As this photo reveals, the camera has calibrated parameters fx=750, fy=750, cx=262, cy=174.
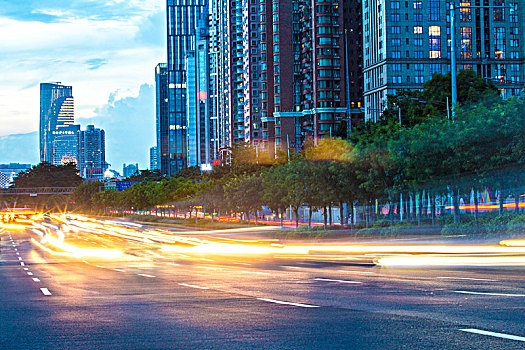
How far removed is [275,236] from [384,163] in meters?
14.3

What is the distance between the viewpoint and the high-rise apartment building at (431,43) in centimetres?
12300

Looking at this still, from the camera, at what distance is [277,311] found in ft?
43.1

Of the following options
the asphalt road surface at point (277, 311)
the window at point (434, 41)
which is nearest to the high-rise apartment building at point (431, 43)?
the window at point (434, 41)

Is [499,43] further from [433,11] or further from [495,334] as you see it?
[495,334]

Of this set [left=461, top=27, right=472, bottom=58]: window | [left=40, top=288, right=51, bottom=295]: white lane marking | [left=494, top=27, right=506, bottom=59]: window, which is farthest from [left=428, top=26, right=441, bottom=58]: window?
[left=40, top=288, right=51, bottom=295]: white lane marking

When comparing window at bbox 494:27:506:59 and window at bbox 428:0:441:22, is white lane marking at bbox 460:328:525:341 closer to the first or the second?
window at bbox 428:0:441:22

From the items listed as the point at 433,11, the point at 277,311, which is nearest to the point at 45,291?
the point at 277,311

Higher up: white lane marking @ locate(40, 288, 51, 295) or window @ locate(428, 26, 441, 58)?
window @ locate(428, 26, 441, 58)

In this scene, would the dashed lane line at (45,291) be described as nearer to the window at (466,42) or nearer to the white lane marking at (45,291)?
the white lane marking at (45,291)

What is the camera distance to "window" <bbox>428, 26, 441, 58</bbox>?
124 meters

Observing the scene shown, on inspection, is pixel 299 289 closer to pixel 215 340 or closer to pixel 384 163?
pixel 215 340

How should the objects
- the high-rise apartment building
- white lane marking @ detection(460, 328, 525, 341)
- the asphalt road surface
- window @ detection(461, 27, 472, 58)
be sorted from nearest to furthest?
white lane marking @ detection(460, 328, 525, 341), the asphalt road surface, the high-rise apartment building, window @ detection(461, 27, 472, 58)

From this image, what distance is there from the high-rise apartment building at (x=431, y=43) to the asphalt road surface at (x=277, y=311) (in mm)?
103278

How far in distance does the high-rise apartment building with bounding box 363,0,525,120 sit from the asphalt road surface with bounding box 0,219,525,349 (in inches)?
4066
